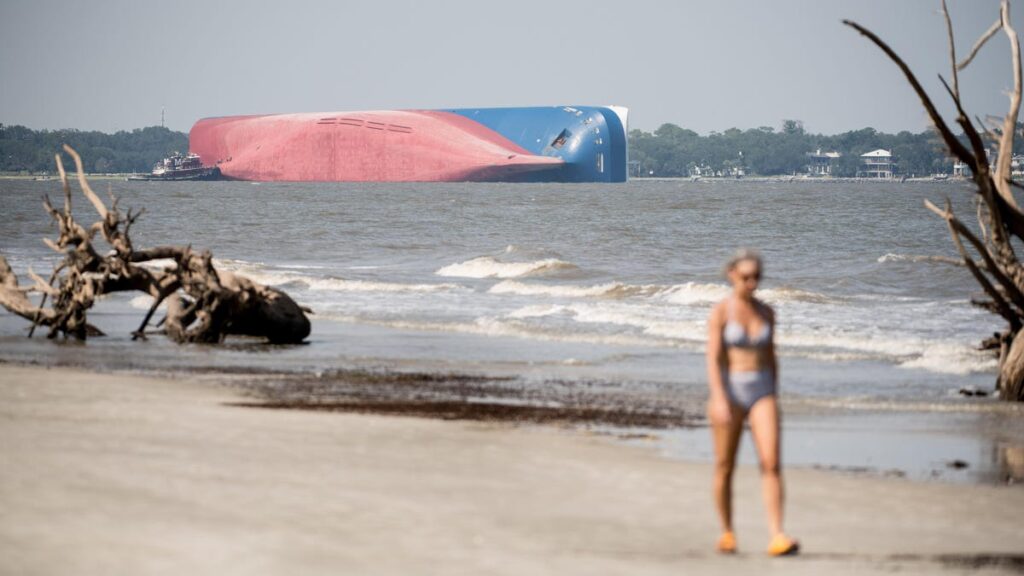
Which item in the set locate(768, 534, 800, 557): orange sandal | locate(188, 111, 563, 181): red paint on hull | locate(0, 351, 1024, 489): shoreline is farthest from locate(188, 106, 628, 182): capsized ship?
locate(768, 534, 800, 557): orange sandal

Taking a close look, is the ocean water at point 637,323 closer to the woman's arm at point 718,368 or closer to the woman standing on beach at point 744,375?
the woman standing on beach at point 744,375

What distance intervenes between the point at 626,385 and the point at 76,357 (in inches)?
208

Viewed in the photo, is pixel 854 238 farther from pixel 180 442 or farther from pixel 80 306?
pixel 180 442

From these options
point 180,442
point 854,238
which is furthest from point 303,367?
point 854,238

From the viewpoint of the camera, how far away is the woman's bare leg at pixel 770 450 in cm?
636

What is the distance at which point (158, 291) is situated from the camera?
16125 mm

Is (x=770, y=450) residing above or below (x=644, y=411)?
above

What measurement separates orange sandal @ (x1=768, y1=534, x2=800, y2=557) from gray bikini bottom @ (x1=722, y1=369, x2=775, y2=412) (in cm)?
55

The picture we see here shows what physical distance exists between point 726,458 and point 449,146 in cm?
14274

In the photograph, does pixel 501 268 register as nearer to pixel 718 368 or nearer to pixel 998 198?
pixel 998 198

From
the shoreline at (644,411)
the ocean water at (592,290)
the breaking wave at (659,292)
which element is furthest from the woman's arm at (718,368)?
the breaking wave at (659,292)

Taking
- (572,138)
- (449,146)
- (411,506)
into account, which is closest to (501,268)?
(411,506)

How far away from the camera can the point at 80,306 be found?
16.2 metres

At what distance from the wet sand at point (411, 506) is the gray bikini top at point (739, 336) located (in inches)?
35.3
